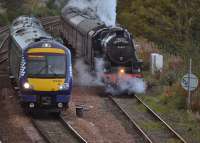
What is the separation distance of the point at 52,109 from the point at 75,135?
241 cm

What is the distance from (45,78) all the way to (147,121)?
336 cm

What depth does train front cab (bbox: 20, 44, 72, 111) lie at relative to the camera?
17.3 metres

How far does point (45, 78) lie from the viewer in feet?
57.0

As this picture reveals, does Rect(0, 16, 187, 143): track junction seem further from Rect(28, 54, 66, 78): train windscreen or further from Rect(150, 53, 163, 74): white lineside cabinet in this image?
Rect(150, 53, 163, 74): white lineside cabinet

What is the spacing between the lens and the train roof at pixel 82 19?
2526 centimetres

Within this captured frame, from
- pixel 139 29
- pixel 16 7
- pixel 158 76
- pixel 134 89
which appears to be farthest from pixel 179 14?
pixel 16 7

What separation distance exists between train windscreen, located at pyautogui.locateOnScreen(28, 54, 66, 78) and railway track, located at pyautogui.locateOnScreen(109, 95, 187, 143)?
258cm

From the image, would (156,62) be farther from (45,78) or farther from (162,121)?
(45,78)

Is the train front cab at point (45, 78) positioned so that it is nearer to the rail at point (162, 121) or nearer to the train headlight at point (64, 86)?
the train headlight at point (64, 86)

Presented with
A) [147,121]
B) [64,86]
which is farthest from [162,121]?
[64,86]

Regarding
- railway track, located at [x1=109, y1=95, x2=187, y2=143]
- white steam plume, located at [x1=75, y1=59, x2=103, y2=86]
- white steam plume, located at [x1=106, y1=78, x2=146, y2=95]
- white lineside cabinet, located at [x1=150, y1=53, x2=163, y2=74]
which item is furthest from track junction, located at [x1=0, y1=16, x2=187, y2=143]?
white lineside cabinet, located at [x1=150, y1=53, x2=163, y2=74]

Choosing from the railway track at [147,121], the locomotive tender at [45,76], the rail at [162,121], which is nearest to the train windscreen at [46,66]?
the locomotive tender at [45,76]

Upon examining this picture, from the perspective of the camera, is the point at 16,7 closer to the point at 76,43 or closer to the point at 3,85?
the point at 76,43

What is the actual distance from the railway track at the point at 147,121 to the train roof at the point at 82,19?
4931 millimetres
